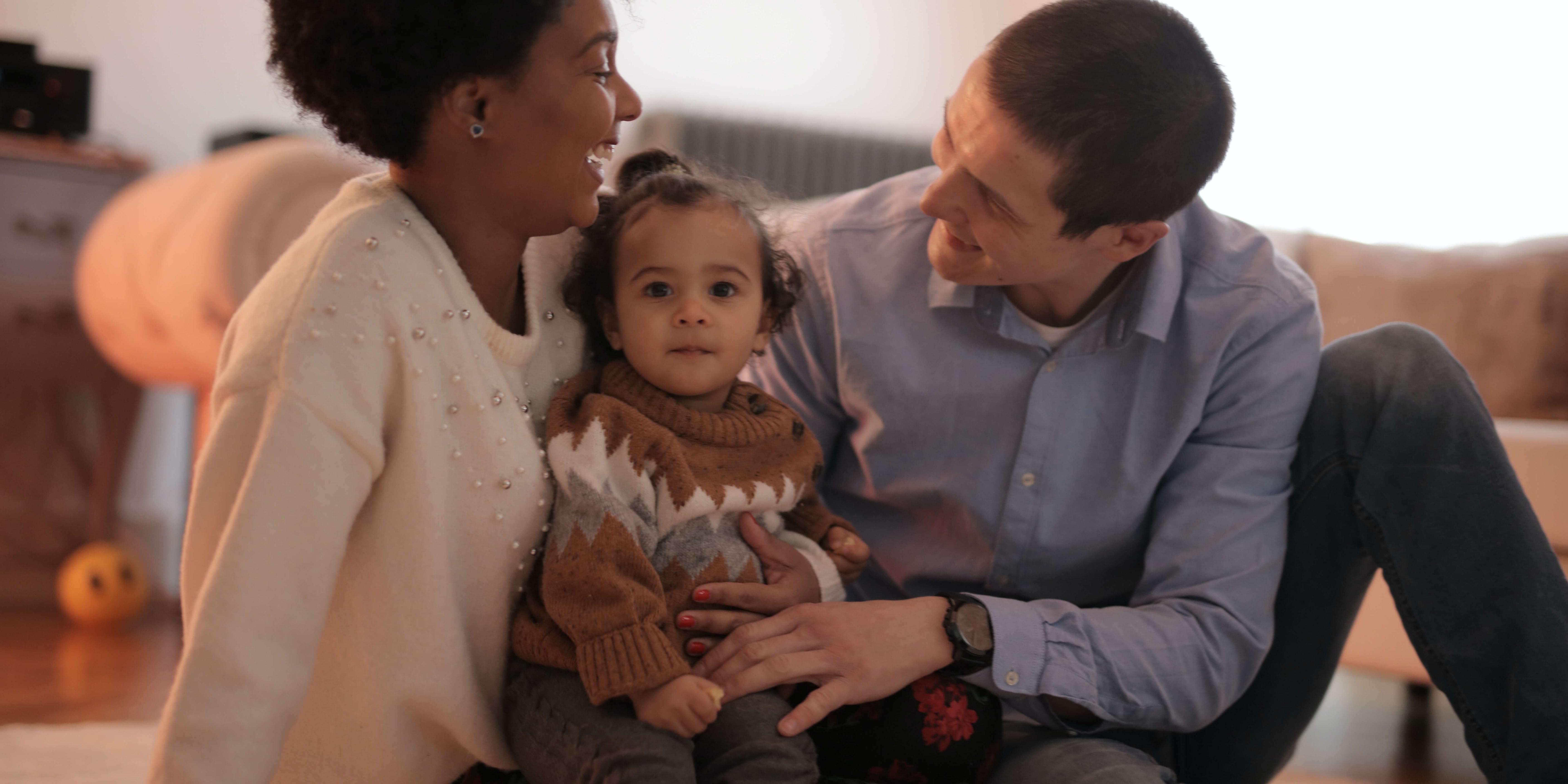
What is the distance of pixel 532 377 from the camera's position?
1.00 metres

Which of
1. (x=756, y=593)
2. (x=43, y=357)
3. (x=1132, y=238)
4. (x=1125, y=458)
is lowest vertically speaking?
(x=43, y=357)

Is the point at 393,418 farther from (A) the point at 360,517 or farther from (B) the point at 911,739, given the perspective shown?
(B) the point at 911,739

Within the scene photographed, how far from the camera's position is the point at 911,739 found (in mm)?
1006

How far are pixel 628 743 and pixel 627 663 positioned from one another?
0.06 m

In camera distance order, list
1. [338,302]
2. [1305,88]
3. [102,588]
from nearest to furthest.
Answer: [338,302]
[102,588]
[1305,88]

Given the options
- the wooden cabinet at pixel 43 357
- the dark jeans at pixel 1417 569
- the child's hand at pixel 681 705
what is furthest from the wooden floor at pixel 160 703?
the child's hand at pixel 681 705

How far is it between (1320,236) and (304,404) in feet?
8.13

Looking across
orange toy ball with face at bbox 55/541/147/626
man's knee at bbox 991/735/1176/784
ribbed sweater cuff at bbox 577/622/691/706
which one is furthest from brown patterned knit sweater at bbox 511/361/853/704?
orange toy ball with face at bbox 55/541/147/626

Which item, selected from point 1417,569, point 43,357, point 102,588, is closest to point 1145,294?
point 1417,569

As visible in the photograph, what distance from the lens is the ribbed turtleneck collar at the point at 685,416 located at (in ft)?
3.30

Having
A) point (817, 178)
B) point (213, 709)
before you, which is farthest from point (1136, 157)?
point (817, 178)

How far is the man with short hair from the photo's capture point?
1.05 metres

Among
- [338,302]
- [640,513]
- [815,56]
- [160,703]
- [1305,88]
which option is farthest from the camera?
[815,56]

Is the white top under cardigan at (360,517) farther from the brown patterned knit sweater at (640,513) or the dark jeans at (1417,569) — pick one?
the dark jeans at (1417,569)
